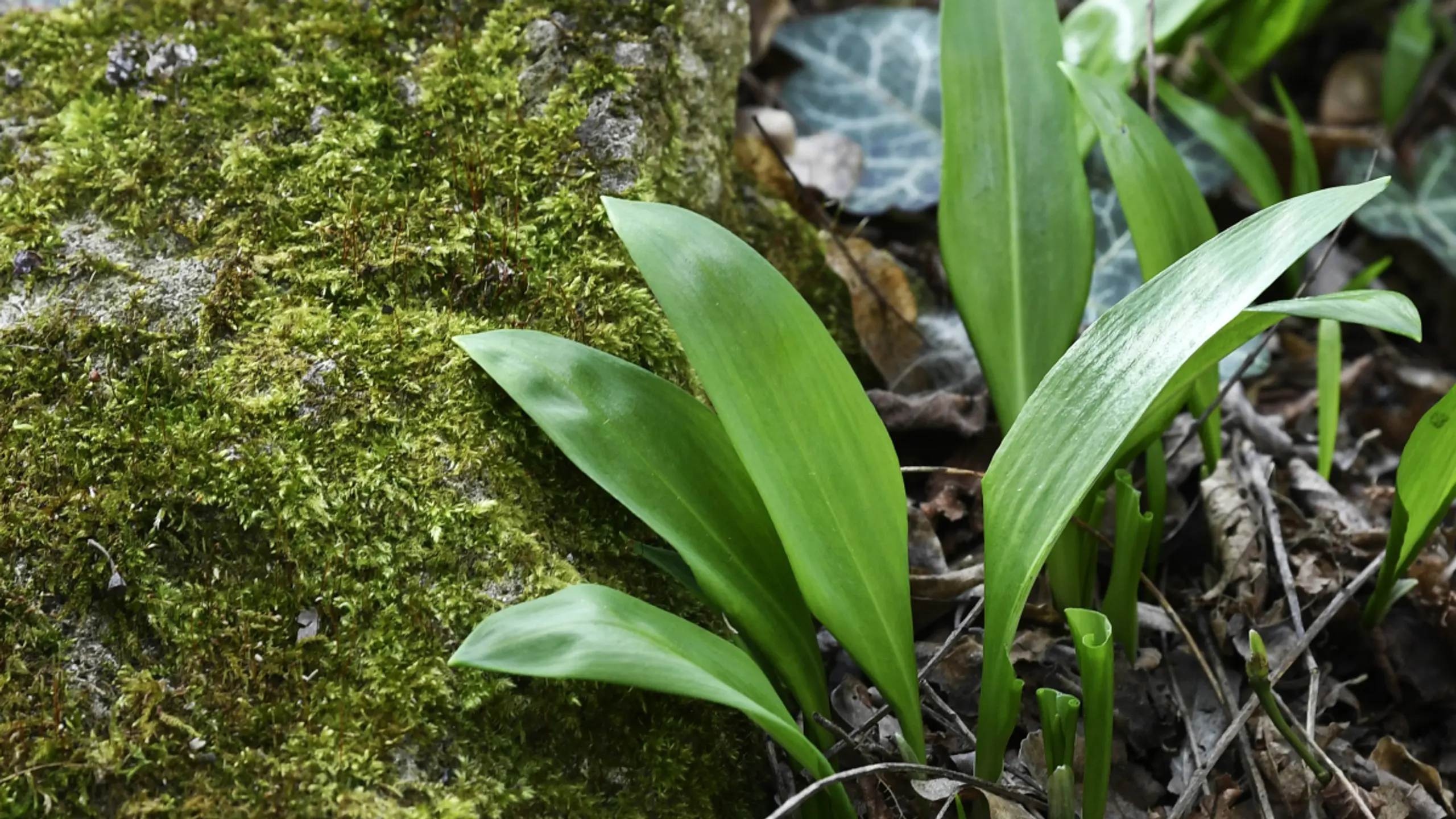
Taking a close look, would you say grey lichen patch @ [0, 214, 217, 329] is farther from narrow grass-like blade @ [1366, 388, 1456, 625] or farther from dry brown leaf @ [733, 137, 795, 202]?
narrow grass-like blade @ [1366, 388, 1456, 625]

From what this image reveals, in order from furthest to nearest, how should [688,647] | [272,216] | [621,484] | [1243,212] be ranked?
[1243,212]
[272,216]
[621,484]
[688,647]

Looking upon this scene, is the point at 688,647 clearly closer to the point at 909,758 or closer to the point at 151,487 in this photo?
the point at 909,758

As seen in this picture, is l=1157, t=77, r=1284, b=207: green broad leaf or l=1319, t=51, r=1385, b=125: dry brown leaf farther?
l=1319, t=51, r=1385, b=125: dry brown leaf

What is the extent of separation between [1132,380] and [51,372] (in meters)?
1.10

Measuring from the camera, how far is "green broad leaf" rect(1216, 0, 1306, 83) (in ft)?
6.32

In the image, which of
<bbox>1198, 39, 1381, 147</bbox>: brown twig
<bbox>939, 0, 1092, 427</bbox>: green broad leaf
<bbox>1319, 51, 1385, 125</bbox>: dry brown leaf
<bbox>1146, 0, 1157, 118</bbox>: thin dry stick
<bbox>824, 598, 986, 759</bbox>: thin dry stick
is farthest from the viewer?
<bbox>1319, 51, 1385, 125</bbox>: dry brown leaf

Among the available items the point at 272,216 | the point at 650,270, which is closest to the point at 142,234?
the point at 272,216

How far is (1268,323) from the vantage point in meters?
0.94

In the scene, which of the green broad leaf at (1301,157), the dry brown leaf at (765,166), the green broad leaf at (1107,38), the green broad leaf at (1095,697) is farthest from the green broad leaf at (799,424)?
the green broad leaf at (1301,157)

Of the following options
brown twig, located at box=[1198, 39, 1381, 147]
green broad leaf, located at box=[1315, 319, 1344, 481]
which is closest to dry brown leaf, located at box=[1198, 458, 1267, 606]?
green broad leaf, located at box=[1315, 319, 1344, 481]

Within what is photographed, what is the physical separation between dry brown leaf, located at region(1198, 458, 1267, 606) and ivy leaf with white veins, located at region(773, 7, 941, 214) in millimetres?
806

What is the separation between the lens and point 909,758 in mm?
958

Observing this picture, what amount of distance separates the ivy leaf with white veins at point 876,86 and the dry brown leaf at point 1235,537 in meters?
0.81

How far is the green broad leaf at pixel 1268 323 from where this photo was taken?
771 millimetres
